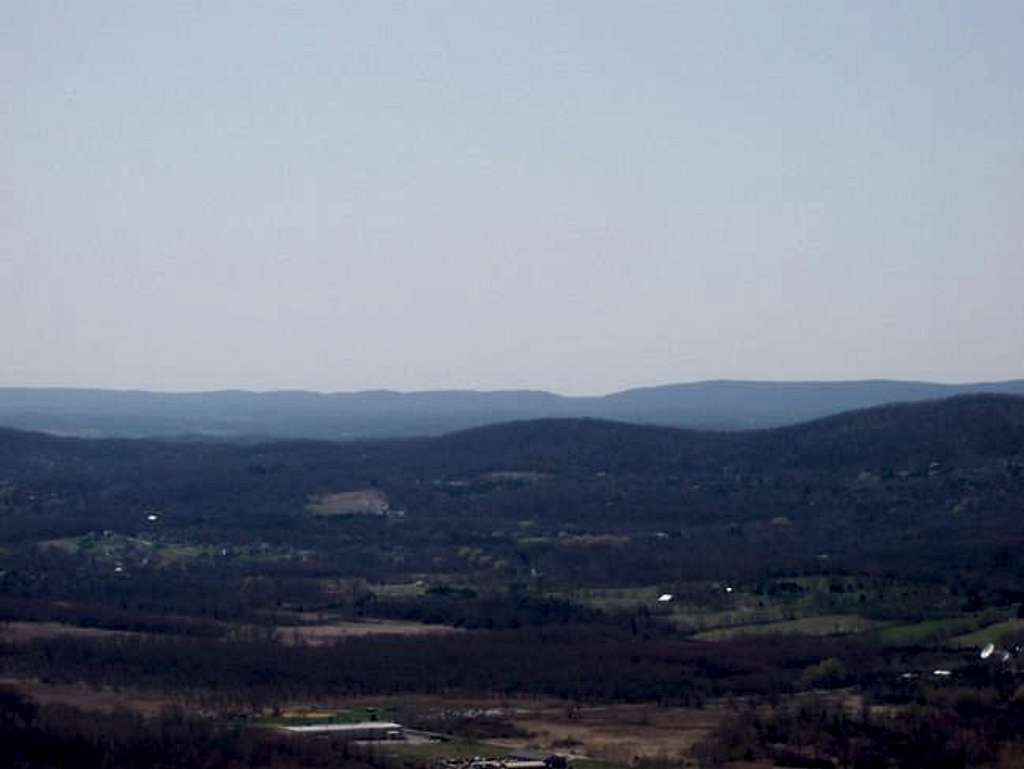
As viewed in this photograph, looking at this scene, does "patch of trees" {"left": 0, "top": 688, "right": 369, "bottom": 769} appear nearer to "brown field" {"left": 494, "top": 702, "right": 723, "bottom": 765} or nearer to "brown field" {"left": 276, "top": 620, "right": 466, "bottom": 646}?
"brown field" {"left": 494, "top": 702, "right": 723, "bottom": 765}

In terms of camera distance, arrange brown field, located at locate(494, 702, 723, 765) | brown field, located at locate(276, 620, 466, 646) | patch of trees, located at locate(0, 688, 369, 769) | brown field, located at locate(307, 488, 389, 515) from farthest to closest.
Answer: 1. brown field, located at locate(307, 488, 389, 515)
2. brown field, located at locate(276, 620, 466, 646)
3. brown field, located at locate(494, 702, 723, 765)
4. patch of trees, located at locate(0, 688, 369, 769)

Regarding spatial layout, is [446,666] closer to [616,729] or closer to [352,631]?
[352,631]

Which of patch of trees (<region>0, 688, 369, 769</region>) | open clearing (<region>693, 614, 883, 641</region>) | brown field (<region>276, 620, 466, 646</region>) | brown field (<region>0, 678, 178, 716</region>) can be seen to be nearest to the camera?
patch of trees (<region>0, 688, 369, 769</region>)

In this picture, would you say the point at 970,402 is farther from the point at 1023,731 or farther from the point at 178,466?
the point at 1023,731

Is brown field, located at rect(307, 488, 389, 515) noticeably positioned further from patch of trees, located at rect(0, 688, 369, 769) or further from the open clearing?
patch of trees, located at rect(0, 688, 369, 769)

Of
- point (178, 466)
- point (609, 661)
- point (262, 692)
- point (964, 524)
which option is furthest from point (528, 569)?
point (178, 466)

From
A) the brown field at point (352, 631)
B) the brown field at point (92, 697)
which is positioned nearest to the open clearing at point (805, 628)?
the brown field at point (352, 631)

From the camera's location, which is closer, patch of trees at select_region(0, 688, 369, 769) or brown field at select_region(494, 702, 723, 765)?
patch of trees at select_region(0, 688, 369, 769)

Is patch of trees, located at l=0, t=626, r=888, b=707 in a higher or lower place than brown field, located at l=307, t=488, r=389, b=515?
lower

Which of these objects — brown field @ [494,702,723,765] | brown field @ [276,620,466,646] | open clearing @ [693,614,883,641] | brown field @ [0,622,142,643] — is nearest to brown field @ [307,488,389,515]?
brown field @ [276,620,466,646]

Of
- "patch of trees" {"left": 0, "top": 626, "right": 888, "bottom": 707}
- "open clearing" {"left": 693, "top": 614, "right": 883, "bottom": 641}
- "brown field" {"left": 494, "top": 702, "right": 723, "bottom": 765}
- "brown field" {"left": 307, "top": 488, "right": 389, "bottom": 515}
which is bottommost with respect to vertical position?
"brown field" {"left": 494, "top": 702, "right": 723, "bottom": 765}

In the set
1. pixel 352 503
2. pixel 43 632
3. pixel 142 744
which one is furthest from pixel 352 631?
pixel 352 503
